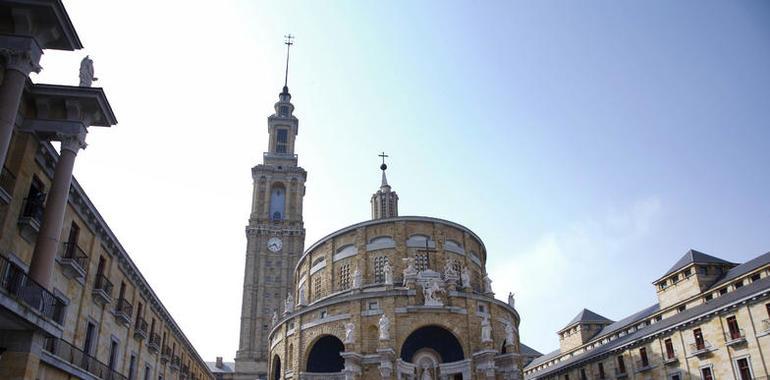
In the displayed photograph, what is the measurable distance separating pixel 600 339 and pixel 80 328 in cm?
5067

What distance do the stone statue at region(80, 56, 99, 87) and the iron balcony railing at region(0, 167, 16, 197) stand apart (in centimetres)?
345

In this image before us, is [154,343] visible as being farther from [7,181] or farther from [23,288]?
[23,288]

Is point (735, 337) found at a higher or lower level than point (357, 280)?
lower

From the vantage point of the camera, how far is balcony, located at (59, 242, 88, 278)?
19.3 metres

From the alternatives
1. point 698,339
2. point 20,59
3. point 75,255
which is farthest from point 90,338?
point 698,339

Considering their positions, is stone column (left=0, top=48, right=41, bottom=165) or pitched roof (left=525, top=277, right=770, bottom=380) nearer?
stone column (left=0, top=48, right=41, bottom=165)

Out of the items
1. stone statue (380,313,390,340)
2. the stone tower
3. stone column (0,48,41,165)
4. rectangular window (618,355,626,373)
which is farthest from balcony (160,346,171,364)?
rectangular window (618,355,626,373)

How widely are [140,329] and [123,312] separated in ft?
11.4

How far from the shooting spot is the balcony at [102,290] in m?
22.2

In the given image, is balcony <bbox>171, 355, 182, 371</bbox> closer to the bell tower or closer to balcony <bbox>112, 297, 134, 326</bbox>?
balcony <bbox>112, 297, 134, 326</bbox>

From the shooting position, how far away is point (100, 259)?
23406mm

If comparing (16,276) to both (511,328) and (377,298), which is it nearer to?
(377,298)

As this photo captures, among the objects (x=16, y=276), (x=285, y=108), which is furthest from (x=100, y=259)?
(x=285, y=108)

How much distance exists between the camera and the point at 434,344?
41.4m
